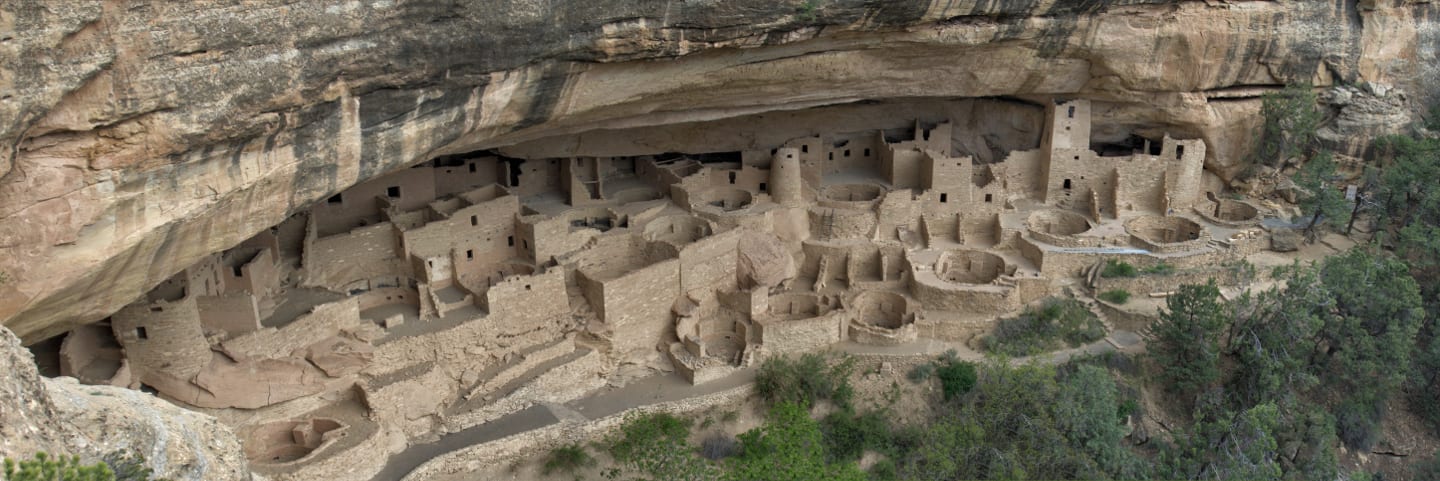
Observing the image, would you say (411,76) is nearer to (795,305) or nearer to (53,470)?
(53,470)

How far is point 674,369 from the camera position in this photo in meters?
19.2

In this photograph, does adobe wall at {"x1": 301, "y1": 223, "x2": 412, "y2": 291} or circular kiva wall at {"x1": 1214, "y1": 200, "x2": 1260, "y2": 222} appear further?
circular kiva wall at {"x1": 1214, "y1": 200, "x2": 1260, "y2": 222}

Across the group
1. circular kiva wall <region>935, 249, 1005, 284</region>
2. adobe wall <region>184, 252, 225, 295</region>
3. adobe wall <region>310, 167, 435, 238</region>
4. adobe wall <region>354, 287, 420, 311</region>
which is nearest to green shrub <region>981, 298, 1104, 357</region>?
circular kiva wall <region>935, 249, 1005, 284</region>

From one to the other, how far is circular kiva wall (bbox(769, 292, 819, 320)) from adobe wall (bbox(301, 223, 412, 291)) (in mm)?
6630

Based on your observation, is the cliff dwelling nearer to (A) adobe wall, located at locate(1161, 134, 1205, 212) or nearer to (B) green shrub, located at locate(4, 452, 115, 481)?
(A) adobe wall, located at locate(1161, 134, 1205, 212)

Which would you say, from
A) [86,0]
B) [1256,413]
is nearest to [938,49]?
[1256,413]

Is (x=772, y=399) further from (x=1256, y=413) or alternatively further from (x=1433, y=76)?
(x=1433, y=76)

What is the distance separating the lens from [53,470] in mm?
5863

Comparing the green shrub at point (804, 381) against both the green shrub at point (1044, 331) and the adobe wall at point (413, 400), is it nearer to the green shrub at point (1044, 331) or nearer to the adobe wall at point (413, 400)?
the green shrub at point (1044, 331)

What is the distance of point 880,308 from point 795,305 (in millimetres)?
1675

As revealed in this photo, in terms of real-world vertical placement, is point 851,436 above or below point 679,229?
below

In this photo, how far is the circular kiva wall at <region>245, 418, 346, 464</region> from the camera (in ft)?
50.9

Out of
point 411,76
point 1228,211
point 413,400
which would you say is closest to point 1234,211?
point 1228,211

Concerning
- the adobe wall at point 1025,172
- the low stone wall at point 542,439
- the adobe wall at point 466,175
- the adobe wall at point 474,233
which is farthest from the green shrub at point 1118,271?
the adobe wall at point 466,175
